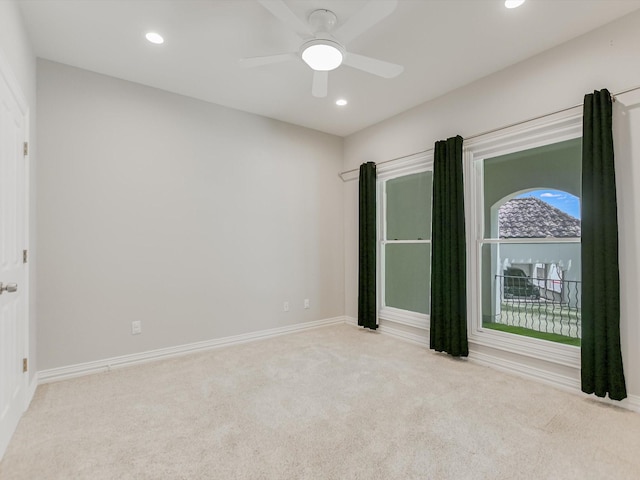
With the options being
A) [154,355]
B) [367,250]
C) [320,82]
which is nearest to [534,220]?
[367,250]

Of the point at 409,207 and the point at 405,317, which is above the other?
the point at 409,207

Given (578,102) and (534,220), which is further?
(534,220)

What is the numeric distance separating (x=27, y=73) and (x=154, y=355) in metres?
2.60

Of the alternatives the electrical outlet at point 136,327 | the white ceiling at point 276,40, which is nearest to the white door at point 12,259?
the white ceiling at point 276,40

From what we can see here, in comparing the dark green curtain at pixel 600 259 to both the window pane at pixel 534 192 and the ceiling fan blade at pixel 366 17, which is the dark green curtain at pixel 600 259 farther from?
the ceiling fan blade at pixel 366 17

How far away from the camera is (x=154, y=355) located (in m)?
3.29

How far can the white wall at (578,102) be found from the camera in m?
2.30

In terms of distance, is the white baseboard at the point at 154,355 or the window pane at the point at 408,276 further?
the window pane at the point at 408,276

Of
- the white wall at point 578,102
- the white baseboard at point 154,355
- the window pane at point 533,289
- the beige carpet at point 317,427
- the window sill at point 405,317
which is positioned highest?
the white wall at point 578,102

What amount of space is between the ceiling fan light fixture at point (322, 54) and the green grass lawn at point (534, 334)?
2809 millimetres

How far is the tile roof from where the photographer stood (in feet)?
9.23

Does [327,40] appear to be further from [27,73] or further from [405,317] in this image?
[405,317]

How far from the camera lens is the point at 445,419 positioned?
2.16 meters

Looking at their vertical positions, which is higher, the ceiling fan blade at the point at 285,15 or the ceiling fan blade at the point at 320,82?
the ceiling fan blade at the point at 285,15
